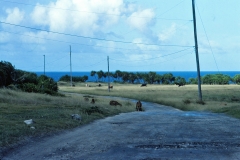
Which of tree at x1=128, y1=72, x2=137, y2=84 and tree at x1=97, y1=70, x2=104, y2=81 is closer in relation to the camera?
tree at x1=128, y1=72, x2=137, y2=84

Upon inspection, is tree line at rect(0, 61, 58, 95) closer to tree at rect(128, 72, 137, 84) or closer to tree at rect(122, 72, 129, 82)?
tree at rect(128, 72, 137, 84)

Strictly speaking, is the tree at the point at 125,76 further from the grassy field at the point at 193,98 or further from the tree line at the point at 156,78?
the grassy field at the point at 193,98

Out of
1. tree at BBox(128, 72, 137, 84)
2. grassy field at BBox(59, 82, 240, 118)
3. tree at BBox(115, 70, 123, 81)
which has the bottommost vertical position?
grassy field at BBox(59, 82, 240, 118)

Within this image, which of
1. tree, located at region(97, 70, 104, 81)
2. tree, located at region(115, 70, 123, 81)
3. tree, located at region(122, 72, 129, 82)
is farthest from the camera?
tree, located at region(97, 70, 104, 81)

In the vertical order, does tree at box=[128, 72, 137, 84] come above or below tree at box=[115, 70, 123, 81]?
below

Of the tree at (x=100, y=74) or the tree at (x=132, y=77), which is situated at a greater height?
the tree at (x=100, y=74)

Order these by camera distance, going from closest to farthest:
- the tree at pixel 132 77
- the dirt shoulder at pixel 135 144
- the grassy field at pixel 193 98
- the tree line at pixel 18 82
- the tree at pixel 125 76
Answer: the dirt shoulder at pixel 135 144 < the grassy field at pixel 193 98 < the tree line at pixel 18 82 < the tree at pixel 132 77 < the tree at pixel 125 76

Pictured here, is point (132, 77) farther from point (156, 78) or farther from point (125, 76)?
point (156, 78)

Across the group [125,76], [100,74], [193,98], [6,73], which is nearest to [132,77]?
[125,76]

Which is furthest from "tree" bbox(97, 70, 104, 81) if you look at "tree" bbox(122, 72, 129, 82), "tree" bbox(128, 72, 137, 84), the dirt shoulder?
the dirt shoulder

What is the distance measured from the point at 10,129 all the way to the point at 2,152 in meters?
2.44

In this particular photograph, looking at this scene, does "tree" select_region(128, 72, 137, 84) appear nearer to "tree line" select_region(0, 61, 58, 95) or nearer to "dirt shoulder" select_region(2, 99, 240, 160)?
"tree line" select_region(0, 61, 58, 95)

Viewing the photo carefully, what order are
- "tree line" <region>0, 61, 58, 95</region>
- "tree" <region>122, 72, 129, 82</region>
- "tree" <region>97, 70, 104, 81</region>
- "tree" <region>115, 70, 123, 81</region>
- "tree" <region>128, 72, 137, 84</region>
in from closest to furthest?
"tree line" <region>0, 61, 58, 95</region>
"tree" <region>128, 72, 137, 84</region>
"tree" <region>122, 72, 129, 82</region>
"tree" <region>115, 70, 123, 81</region>
"tree" <region>97, 70, 104, 81</region>

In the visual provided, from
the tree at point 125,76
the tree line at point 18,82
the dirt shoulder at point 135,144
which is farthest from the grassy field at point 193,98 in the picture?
the tree at point 125,76
